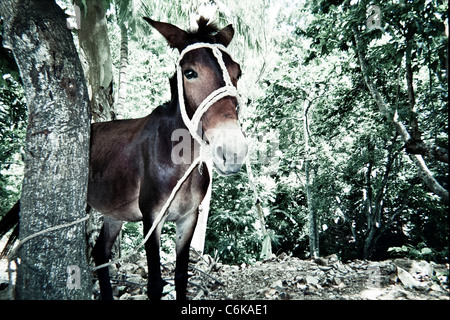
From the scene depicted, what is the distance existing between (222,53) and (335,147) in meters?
8.05

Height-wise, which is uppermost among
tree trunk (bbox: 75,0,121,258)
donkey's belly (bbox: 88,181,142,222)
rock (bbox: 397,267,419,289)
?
tree trunk (bbox: 75,0,121,258)

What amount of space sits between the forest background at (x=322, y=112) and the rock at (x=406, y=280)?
0.33m

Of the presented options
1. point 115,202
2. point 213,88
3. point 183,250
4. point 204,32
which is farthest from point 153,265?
point 204,32

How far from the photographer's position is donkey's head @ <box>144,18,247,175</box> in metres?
1.54

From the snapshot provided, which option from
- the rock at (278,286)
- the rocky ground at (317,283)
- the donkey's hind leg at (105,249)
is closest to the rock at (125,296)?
A: the rocky ground at (317,283)

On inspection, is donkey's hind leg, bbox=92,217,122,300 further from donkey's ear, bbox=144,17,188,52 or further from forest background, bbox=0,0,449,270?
donkey's ear, bbox=144,17,188,52

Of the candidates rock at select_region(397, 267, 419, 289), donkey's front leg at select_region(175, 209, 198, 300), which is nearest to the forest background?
rock at select_region(397, 267, 419, 289)

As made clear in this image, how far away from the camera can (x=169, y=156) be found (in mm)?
2170

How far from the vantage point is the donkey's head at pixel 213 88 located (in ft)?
5.05

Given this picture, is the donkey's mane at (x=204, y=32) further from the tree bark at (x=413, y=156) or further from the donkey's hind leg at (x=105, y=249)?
the donkey's hind leg at (x=105, y=249)

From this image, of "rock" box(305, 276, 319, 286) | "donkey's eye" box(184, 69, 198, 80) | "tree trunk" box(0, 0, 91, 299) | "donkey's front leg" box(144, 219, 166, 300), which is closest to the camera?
"tree trunk" box(0, 0, 91, 299)

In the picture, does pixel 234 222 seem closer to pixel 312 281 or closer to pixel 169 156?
pixel 312 281

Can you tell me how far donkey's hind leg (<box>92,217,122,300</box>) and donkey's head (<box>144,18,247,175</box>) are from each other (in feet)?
6.13

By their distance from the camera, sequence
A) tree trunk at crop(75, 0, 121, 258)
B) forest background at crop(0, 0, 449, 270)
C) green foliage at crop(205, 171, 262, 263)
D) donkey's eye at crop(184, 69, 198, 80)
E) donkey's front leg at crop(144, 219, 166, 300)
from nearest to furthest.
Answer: donkey's eye at crop(184, 69, 198, 80) < donkey's front leg at crop(144, 219, 166, 300) < forest background at crop(0, 0, 449, 270) < tree trunk at crop(75, 0, 121, 258) < green foliage at crop(205, 171, 262, 263)
